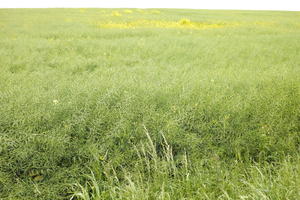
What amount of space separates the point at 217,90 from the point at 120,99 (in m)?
1.61

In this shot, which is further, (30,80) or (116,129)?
(30,80)

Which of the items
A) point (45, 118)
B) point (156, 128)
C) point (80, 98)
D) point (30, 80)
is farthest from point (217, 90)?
point (30, 80)

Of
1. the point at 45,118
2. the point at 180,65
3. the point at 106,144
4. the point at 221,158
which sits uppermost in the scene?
the point at 180,65

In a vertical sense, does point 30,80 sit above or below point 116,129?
above

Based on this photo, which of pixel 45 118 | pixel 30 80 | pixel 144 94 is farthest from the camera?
pixel 30 80

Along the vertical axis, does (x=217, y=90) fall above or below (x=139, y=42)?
below

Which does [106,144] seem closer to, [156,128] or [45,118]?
[156,128]

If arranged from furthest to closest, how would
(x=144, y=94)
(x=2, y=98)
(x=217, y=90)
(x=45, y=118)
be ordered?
(x=217, y=90) → (x=144, y=94) → (x=2, y=98) → (x=45, y=118)

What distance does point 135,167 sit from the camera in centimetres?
233

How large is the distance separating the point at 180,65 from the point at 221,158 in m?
3.45

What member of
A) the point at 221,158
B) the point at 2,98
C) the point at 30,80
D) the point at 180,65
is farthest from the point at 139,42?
the point at 221,158

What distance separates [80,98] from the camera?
3.12 m

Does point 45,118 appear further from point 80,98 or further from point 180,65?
point 180,65

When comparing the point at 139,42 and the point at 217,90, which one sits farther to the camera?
the point at 139,42
